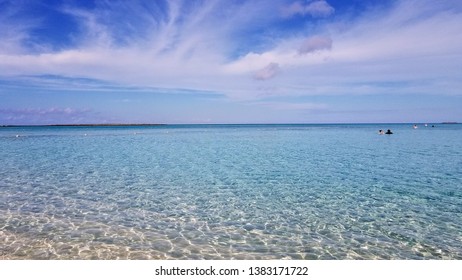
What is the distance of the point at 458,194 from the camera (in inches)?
632

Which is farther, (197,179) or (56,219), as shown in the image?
(197,179)

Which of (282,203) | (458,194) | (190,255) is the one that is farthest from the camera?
(458,194)

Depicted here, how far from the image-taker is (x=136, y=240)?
33.7 feet

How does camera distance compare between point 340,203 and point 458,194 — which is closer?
point 340,203
